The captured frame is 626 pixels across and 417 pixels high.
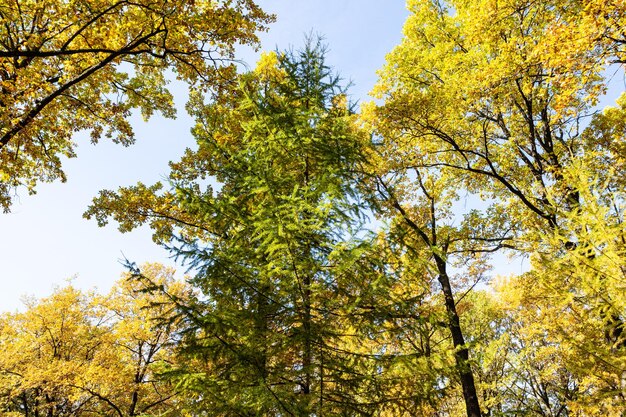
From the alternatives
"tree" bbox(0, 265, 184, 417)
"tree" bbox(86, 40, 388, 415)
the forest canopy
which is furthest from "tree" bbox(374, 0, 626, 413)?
"tree" bbox(0, 265, 184, 417)

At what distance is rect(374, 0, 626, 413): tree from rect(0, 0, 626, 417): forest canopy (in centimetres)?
6

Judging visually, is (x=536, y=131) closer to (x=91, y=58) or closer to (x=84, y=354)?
(x=91, y=58)

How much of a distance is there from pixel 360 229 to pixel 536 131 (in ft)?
27.3

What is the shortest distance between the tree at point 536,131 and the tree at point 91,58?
16.5ft

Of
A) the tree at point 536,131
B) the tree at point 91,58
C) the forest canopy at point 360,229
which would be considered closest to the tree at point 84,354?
the forest canopy at point 360,229

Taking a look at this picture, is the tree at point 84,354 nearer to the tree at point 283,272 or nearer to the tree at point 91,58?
the tree at point 91,58

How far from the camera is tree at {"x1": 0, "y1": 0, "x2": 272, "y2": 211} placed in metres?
5.78

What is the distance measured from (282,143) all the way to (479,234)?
8190 mm

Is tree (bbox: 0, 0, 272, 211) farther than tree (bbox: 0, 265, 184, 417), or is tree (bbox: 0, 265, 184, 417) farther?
tree (bbox: 0, 265, 184, 417)

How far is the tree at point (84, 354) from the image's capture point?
1216 cm

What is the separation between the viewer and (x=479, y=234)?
11.1m

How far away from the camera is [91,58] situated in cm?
703

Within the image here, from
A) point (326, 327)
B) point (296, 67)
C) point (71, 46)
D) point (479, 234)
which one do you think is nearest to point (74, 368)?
point (71, 46)

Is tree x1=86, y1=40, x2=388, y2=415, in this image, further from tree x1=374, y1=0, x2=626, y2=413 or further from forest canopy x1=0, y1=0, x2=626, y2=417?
tree x1=374, y1=0, x2=626, y2=413
